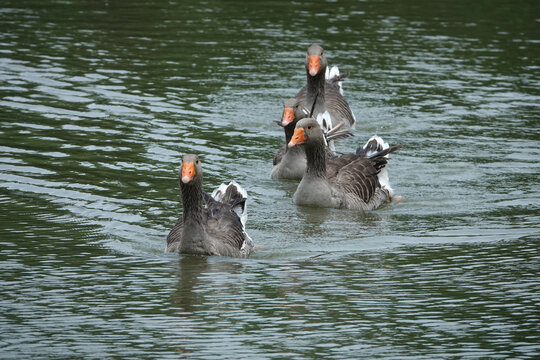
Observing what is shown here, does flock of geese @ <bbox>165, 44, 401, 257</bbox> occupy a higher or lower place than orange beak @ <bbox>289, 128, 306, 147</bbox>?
lower

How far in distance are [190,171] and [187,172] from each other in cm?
4

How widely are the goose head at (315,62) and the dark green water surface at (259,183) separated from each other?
134 cm

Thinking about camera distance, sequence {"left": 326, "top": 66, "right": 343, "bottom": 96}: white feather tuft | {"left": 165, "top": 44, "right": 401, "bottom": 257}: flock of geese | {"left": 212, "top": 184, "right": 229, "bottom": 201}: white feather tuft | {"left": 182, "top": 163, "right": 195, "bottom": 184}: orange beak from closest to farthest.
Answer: {"left": 182, "top": 163, "right": 195, "bottom": 184}: orange beak
{"left": 165, "top": 44, "right": 401, "bottom": 257}: flock of geese
{"left": 212, "top": 184, "right": 229, "bottom": 201}: white feather tuft
{"left": 326, "top": 66, "right": 343, "bottom": 96}: white feather tuft

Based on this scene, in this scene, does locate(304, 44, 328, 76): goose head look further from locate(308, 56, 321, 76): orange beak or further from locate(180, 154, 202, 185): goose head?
locate(180, 154, 202, 185): goose head

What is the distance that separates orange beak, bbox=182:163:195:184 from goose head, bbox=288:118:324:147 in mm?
3305

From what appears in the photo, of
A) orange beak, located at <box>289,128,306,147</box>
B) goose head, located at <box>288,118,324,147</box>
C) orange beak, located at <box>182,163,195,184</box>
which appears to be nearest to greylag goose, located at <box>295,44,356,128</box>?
goose head, located at <box>288,118,324,147</box>

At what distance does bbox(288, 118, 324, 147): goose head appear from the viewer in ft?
50.0

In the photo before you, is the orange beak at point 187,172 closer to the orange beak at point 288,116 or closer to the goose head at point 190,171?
the goose head at point 190,171

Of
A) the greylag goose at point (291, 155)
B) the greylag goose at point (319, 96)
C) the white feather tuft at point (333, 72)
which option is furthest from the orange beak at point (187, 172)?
the white feather tuft at point (333, 72)

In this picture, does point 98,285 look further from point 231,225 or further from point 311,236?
point 311,236

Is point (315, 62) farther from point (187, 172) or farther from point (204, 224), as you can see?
point (187, 172)

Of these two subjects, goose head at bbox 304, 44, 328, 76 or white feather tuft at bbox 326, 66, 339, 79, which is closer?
goose head at bbox 304, 44, 328, 76

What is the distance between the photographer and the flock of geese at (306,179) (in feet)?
41.2

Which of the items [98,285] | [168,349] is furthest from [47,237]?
[168,349]
